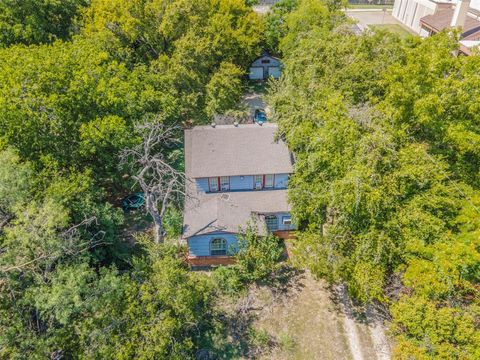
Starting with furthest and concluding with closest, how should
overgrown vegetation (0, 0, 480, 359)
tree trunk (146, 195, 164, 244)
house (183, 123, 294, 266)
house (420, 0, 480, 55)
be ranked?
house (420, 0, 480, 55)
house (183, 123, 294, 266)
tree trunk (146, 195, 164, 244)
overgrown vegetation (0, 0, 480, 359)

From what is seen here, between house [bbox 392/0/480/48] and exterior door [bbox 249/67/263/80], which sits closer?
house [bbox 392/0/480/48]

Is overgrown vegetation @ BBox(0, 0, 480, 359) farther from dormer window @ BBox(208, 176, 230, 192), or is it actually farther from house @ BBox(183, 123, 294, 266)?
dormer window @ BBox(208, 176, 230, 192)

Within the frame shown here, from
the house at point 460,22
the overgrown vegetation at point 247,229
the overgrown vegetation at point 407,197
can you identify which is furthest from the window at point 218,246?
the house at point 460,22

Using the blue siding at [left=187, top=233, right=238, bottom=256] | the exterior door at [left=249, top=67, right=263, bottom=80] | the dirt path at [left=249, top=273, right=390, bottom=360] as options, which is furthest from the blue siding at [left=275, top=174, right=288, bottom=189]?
the exterior door at [left=249, top=67, right=263, bottom=80]

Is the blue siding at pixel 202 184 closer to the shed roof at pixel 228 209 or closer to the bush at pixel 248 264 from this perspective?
the shed roof at pixel 228 209

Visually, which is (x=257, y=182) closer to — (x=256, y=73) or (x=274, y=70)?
(x=256, y=73)

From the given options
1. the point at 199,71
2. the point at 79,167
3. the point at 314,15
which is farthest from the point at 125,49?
the point at 314,15

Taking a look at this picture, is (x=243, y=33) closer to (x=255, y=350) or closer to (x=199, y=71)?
(x=199, y=71)

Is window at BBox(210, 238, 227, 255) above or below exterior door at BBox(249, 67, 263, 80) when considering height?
below
